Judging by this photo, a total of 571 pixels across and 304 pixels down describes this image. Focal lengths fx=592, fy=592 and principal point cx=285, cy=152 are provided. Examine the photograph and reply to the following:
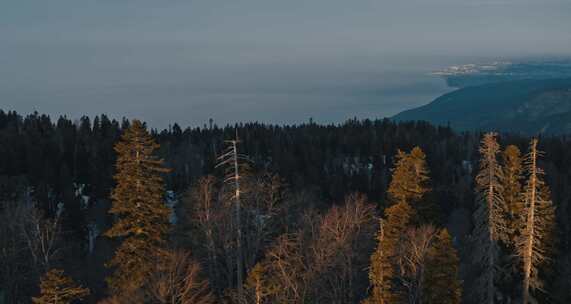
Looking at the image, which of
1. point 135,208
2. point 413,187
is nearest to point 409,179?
point 413,187

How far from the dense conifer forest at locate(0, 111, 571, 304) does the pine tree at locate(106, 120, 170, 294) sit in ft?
0.19

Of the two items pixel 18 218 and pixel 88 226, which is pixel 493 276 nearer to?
pixel 18 218

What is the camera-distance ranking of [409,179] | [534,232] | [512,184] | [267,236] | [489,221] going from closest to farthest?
1. [489,221]
2. [534,232]
3. [409,179]
4. [512,184]
5. [267,236]

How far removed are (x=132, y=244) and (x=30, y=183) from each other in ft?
170

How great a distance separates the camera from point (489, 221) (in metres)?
31.8

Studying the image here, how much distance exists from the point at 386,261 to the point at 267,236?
18397 millimetres

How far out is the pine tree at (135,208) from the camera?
78.8ft

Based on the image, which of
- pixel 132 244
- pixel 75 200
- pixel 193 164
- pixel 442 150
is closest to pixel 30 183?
pixel 75 200

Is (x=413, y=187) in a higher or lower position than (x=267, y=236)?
higher

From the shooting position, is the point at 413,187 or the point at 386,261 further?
the point at 413,187

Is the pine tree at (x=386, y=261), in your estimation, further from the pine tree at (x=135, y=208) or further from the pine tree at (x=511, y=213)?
the pine tree at (x=135, y=208)

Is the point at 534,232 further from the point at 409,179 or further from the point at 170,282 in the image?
the point at 170,282

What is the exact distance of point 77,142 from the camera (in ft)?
289

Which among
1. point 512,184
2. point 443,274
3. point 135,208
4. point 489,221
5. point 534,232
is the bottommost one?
point 443,274
